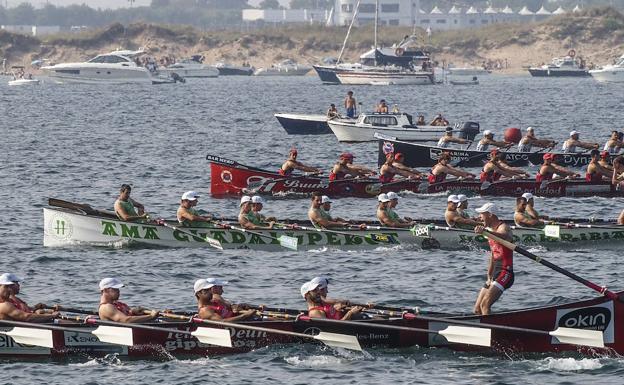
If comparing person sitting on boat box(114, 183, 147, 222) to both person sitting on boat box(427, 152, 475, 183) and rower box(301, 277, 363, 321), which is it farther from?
person sitting on boat box(427, 152, 475, 183)

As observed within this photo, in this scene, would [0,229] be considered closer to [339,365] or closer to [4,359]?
[4,359]

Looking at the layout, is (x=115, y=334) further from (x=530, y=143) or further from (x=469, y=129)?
(x=469, y=129)

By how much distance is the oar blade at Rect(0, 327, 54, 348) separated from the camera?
2598cm

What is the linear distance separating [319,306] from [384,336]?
4.75 feet

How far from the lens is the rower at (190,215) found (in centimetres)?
3731

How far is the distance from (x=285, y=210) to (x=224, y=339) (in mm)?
21578

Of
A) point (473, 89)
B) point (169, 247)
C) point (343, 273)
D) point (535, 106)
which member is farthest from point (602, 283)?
point (473, 89)

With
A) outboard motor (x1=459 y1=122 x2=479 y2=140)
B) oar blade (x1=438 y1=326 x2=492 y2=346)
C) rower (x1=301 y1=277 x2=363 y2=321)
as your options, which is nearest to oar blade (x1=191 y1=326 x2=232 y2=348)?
rower (x1=301 y1=277 x2=363 y2=321)

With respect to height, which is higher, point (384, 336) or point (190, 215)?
point (190, 215)

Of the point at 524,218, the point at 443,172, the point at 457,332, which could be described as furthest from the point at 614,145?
the point at 457,332

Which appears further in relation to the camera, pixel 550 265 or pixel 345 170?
pixel 345 170

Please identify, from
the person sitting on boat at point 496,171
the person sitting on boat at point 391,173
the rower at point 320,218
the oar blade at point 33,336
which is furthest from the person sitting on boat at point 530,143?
the oar blade at point 33,336

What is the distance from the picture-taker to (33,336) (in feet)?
85.4

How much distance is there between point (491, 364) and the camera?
84.7 feet
